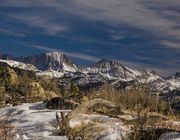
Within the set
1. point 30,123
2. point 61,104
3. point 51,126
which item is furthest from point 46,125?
point 61,104

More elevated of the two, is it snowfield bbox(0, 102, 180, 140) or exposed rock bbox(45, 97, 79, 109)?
exposed rock bbox(45, 97, 79, 109)

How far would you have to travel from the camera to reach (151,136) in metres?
14.9

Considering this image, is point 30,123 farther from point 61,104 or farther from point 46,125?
point 61,104

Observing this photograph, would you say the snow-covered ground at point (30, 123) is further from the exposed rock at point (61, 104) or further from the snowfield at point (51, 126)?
the exposed rock at point (61, 104)

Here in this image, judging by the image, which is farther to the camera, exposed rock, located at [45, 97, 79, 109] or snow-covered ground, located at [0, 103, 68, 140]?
exposed rock, located at [45, 97, 79, 109]

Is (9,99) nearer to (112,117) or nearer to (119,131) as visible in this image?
(112,117)

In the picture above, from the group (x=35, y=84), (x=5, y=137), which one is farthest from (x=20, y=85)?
(x=5, y=137)

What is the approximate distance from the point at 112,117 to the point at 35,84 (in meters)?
17.5

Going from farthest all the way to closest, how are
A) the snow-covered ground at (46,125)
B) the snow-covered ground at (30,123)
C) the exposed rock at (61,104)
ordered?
the exposed rock at (61,104), the snow-covered ground at (46,125), the snow-covered ground at (30,123)

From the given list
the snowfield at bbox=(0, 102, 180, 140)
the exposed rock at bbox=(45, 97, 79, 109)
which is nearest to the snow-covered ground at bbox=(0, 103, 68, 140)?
the snowfield at bbox=(0, 102, 180, 140)

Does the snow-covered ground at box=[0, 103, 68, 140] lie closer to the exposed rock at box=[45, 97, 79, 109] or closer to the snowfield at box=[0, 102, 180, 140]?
the snowfield at box=[0, 102, 180, 140]

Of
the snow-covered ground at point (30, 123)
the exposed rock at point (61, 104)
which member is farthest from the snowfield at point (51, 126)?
the exposed rock at point (61, 104)

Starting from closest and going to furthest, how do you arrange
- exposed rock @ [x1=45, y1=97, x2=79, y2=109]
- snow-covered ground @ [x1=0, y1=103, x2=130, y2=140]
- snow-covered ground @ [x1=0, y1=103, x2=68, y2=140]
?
snow-covered ground @ [x1=0, y1=103, x2=68, y2=140], snow-covered ground @ [x1=0, y1=103, x2=130, y2=140], exposed rock @ [x1=45, y1=97, x2=79, y2=109]

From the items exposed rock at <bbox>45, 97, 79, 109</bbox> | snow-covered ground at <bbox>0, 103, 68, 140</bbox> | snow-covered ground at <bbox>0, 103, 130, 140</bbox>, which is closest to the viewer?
snow-covered ground at <bbox>0, 103, 68, 140</bbox>
